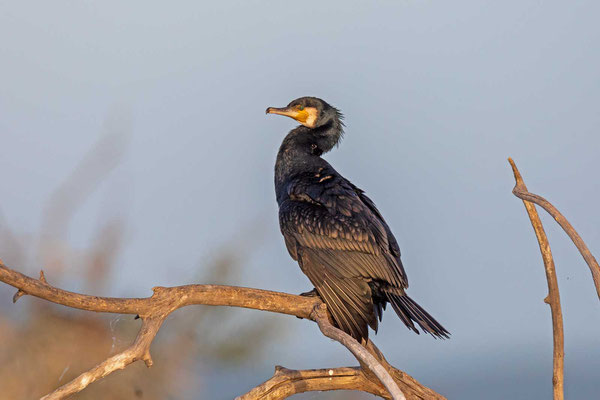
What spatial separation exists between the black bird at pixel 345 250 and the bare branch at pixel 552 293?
75cm

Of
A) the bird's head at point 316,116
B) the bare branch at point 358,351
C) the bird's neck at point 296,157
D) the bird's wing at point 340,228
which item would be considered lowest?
the bare branch at point 358,351

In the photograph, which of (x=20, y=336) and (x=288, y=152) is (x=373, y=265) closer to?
(x=288, y=152)

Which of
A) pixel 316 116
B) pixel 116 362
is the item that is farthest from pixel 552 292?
pixel 116 362

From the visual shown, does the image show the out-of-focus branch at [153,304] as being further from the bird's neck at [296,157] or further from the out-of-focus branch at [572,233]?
the out-of-focus branch at [572,233]

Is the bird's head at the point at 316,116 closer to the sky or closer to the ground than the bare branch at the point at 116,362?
closer to the sky

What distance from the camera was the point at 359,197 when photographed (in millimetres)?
4598

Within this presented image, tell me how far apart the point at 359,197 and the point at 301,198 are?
360 mm

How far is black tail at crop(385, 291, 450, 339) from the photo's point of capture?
393cm

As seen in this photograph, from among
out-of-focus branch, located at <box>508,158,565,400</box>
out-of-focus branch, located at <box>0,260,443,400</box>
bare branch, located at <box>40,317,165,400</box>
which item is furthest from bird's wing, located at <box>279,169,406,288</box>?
bare branch, located at <box>40,317,165,400</box>

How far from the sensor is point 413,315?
4004 mm

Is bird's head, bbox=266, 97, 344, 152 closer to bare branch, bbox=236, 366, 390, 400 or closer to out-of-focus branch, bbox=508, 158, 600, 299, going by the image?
out-of-focus branch, bbox=508, 158, 600, 299

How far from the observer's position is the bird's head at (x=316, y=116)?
16.5 feet

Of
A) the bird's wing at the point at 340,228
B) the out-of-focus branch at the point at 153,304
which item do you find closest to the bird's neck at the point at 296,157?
the bird's wing at the point at 340,228

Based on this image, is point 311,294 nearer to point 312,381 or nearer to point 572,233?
point 312,381
